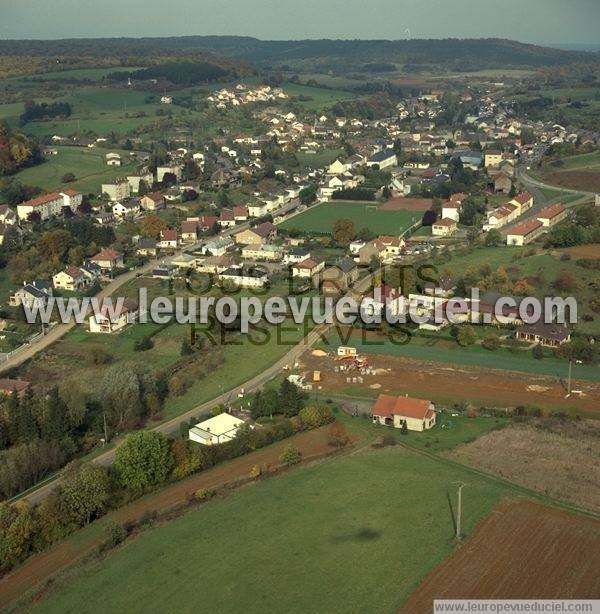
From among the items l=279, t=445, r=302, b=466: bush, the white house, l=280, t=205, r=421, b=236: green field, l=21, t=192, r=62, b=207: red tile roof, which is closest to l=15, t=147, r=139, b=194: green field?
l=21, t=192, r=62, b=207: red tile roof

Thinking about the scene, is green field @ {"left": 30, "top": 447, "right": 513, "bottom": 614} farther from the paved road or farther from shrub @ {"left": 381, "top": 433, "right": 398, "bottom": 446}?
the paved road

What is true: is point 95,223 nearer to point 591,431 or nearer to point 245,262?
point 245,262

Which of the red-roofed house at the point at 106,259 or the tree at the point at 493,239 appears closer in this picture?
the red-roofed house at the point at 106,259

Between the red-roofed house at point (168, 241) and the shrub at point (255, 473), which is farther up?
the red-roofed house at point (168, 241)

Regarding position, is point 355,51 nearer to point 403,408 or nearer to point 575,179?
point 575,179

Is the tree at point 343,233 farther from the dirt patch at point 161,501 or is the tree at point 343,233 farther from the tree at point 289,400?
the dirt patch at point 161,501

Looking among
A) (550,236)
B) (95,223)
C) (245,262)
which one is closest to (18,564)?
(245,262)

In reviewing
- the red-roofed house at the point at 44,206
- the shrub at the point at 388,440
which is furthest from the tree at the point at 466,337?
the red-roofed house at the point at 44,206
